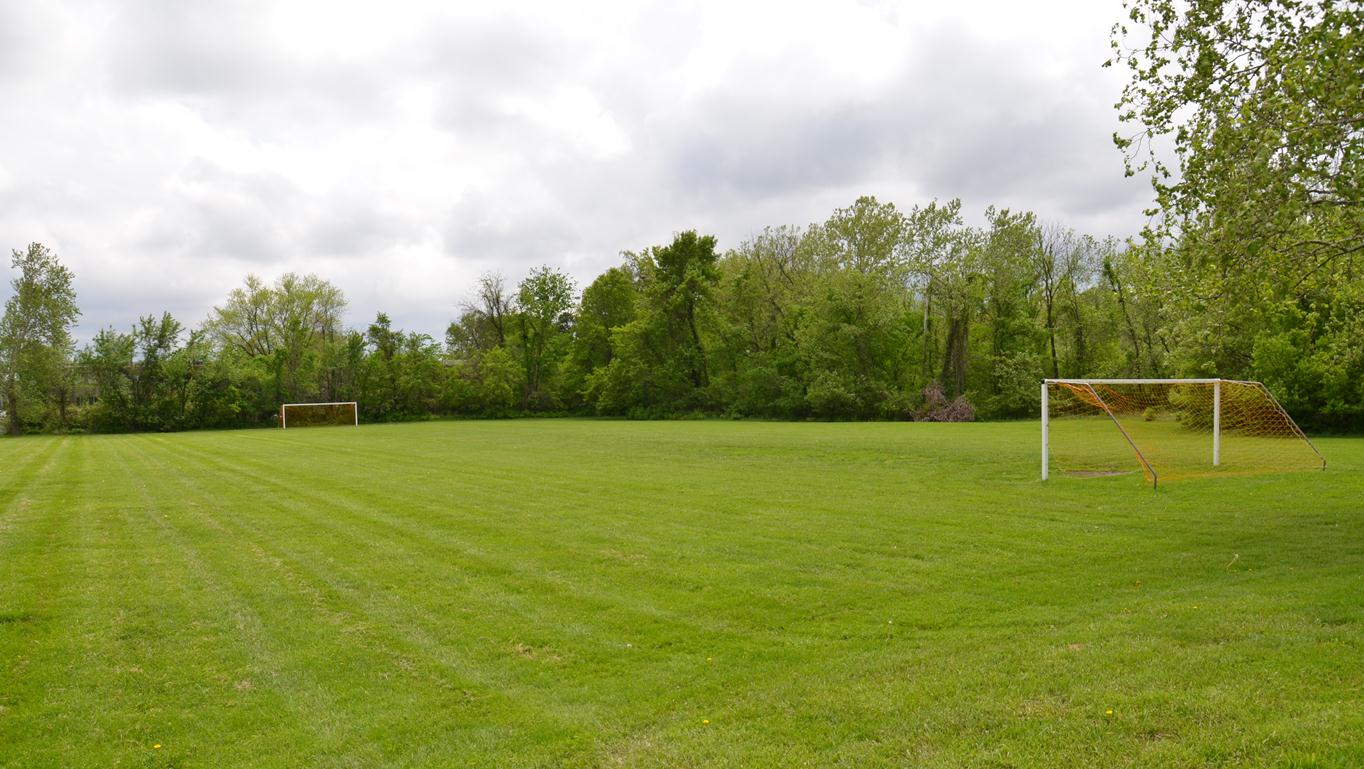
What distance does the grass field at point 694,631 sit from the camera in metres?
4.57

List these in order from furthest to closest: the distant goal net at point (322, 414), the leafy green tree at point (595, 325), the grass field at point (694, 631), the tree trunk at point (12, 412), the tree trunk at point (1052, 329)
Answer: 1. the leafy green tree at point (595, 325)
2. the distant goal net at point (322, 414)
3. the tree trunk at point (12, 412)
4. the tree trunk at point (1052, 329)
5. the grass field at point (694, 631)

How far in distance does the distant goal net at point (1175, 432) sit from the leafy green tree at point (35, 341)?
63.1 m

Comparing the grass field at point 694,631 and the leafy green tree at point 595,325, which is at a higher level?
the leafy green tree at point 595,325

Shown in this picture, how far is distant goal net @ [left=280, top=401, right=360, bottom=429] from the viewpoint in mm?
60844

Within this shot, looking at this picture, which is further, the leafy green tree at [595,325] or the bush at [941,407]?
the leafy green tree at [595,325]

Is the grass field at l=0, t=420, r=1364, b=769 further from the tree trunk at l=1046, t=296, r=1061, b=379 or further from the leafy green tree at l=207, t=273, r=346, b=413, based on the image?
the leafy green tree at l=207, t=273, r=346, b=413

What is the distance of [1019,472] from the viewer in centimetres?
1817

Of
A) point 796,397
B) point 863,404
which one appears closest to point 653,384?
point 796,397

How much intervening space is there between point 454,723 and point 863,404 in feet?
158

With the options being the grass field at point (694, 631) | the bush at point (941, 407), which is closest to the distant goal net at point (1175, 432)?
the grass field at point (694, 631)

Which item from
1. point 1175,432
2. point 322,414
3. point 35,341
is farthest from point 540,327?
point 1175,432

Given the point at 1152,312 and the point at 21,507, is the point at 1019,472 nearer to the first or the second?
the point at 21,507

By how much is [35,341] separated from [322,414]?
19033 mm

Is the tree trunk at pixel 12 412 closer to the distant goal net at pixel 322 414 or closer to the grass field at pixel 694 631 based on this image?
the distant goal net at pixel 322 414
